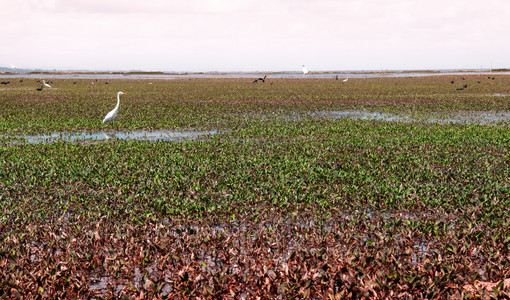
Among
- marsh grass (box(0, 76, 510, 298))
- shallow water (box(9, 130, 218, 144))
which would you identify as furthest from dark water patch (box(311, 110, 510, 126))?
shallow water (box(9, 130, 218, 144))

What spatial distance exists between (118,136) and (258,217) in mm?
12924

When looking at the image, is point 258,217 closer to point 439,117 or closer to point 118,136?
point 118,136

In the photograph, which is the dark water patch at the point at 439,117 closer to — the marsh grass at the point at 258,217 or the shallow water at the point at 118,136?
the marsh grass at the point at 258,217

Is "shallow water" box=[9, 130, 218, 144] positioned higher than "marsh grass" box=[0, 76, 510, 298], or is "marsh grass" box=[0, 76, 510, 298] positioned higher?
"shallow water" box=[9, 130, 218, 144]

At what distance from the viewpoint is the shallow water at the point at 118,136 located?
19172 millimetres

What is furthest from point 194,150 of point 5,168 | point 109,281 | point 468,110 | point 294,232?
point 468,110

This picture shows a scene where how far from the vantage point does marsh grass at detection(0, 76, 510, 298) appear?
6355 millimetres

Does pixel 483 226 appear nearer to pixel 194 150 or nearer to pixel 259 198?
pixel 259 198

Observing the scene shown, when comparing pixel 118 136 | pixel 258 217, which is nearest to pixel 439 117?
pixel 118 136

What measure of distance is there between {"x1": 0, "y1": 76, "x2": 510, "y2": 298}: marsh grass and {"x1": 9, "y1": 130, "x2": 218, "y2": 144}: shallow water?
1453 millimetres

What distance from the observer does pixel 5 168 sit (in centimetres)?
1323

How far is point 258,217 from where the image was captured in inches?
364

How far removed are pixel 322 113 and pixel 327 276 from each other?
23.5 m

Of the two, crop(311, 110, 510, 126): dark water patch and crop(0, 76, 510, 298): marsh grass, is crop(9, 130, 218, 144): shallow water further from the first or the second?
crop(311, 110, 510, 126): dark water patch
